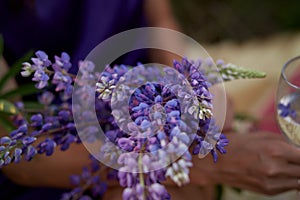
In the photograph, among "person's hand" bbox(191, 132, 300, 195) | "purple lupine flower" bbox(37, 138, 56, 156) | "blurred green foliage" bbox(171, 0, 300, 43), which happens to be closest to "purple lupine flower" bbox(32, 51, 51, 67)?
"purple lupine flower" bbox(37, 138, 56, 156)

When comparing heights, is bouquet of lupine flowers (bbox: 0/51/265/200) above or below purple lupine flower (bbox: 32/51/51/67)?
below

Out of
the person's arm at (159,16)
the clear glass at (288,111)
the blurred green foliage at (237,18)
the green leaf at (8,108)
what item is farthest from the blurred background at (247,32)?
the green leaf at (8,108)

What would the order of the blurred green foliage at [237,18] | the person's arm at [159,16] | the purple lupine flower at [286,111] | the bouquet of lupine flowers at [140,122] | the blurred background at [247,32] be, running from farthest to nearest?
the blurred green foliage at [237,18]
the blurred background at [247,32]
the person's arm at [159,16]
the purple lupine flower at [286,111]
the bouquet of lupine flowers at [140,122]

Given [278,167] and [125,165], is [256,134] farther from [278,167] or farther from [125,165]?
[125,165]

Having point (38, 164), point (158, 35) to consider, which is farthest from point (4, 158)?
point (158, 35)

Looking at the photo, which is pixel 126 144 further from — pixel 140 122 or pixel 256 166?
pixel 256 166

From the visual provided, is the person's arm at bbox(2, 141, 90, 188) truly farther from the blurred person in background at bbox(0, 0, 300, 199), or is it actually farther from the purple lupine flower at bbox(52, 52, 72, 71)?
the purple lupine flower at bbox(52, 52, 72, 71)

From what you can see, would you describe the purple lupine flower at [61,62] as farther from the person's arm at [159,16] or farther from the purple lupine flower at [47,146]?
the person's arm at [159,16]

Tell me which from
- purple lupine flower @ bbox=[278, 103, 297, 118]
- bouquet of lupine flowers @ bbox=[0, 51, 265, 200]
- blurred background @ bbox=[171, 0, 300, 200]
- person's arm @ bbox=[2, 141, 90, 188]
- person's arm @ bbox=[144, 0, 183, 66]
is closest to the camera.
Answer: bouquet of lupine flowers @ bbox=[0, 51, 265, 200]
